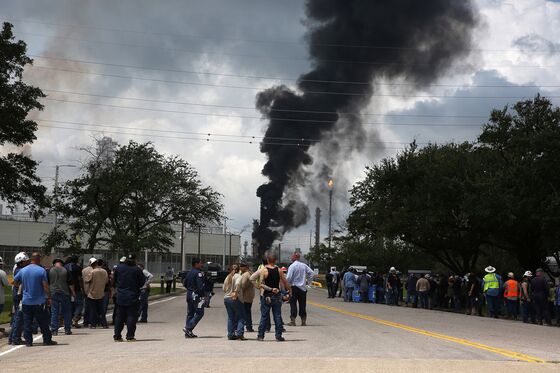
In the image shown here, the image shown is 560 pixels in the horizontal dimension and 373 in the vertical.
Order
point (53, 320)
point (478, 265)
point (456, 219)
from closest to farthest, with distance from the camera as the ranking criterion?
point (53, 320) < point (456, 219) < point (478, 265)

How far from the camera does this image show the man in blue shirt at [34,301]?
13914mm

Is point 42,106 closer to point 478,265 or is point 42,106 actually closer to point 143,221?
point 143,221

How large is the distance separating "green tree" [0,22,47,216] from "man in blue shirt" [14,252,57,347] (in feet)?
75.7

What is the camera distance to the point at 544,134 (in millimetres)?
31859

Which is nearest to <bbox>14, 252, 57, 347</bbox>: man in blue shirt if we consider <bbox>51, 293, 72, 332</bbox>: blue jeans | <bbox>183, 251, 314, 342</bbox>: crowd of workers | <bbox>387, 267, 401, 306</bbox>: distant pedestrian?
<bbox>51, 293, 72, 332</bbox>: blue jeans

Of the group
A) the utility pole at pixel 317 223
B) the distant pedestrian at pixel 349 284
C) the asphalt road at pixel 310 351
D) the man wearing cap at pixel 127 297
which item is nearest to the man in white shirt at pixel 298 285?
the asphalt road at pixel 310 351

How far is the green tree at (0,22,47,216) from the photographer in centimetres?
3578

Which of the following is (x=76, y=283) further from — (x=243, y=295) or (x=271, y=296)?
(x=271, y=296)

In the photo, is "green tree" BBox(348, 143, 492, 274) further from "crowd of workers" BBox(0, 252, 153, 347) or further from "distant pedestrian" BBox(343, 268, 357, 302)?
"crowd of workers" BBox(0, 252, 153, 347)

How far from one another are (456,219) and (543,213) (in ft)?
28.9

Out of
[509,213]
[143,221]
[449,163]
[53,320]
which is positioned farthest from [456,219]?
A: [53,320]

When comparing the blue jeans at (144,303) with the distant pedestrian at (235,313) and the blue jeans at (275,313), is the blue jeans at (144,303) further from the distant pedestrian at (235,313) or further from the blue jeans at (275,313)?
the blue jeans at (275,313)

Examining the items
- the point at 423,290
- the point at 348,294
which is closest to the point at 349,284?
the point at 348,294

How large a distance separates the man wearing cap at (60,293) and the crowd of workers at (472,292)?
1476cm
